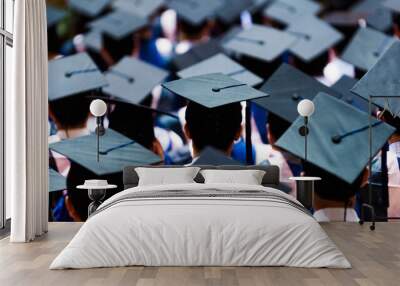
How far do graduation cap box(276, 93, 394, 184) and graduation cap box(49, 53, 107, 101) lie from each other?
2.57 m

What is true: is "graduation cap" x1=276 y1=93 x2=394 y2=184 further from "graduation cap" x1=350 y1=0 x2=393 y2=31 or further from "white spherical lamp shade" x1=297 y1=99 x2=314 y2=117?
"graduation cap" x1=350 y1=0 x2=393 y2=31

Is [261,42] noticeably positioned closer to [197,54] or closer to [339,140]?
[197,54]

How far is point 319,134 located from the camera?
775cm

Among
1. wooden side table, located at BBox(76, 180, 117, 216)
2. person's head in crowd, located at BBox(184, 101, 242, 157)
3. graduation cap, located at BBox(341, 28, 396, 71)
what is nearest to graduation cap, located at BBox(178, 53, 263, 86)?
person's head in crowd, located at BBox(184, 101, 242, 157)

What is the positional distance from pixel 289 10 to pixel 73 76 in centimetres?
299

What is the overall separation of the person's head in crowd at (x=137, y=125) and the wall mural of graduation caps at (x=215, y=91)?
0.49 metres

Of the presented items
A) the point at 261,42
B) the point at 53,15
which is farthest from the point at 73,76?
the point at 261,42

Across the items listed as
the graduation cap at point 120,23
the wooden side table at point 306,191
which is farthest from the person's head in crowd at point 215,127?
the graduation cap at point 120,23

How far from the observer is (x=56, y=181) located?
775cm

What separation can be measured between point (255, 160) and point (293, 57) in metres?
1.47

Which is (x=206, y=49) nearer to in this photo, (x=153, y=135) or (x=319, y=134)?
(x=153, y=135)

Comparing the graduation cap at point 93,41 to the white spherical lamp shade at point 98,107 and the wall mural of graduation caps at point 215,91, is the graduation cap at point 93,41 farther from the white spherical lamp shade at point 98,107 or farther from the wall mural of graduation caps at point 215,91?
the wall mural of graduation caps at point 215,91

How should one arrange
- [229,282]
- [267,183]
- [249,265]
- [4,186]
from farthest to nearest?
[267,183] → [4,186] → [249,265] → [229,282]

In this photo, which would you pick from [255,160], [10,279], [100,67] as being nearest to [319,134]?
[255,160]
